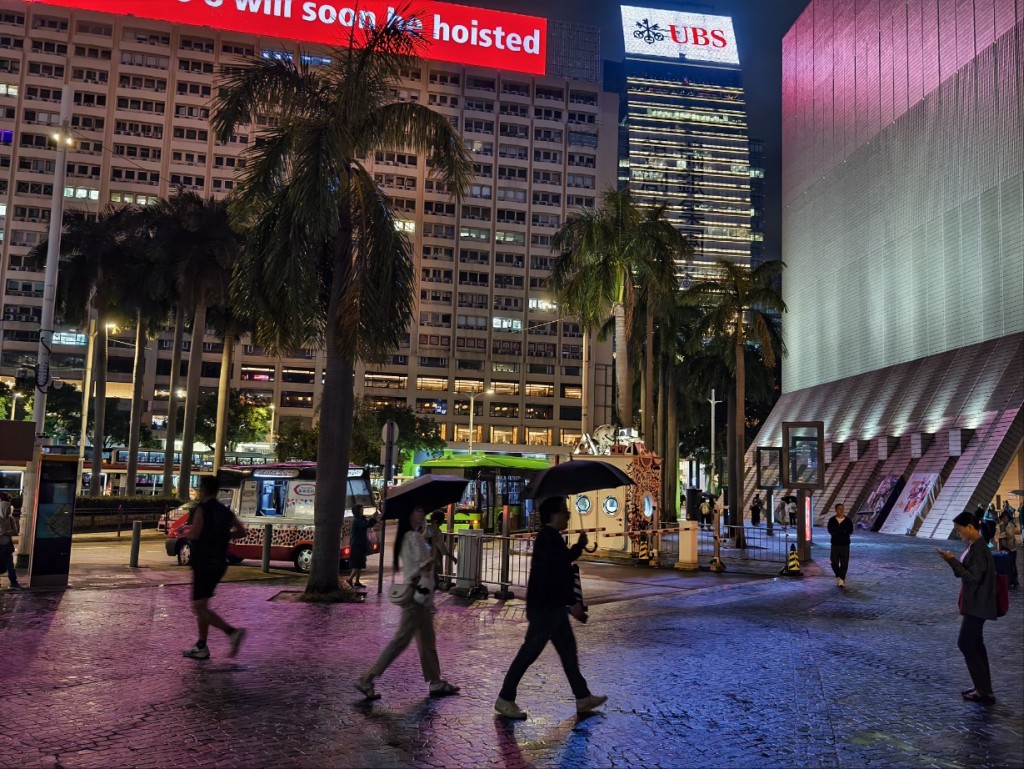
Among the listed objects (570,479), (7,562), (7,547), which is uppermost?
(570,479)

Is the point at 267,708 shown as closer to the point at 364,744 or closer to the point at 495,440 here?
the point at 364,744

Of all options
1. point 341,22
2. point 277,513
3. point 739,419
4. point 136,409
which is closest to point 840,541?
point 277,513

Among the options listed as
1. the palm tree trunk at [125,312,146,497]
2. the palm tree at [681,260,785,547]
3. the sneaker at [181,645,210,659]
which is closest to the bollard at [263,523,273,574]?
the sneaker at [181,645,210,659]

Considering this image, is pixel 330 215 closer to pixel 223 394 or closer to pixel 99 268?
pixel 223 394

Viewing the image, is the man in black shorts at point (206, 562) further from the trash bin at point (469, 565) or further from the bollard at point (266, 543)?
the bollard at point (266, 543)

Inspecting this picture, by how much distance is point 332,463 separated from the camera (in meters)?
14.5

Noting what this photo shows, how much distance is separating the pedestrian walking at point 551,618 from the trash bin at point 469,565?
7.90 metres

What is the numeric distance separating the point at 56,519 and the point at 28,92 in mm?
94807

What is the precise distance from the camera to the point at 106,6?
90.5m

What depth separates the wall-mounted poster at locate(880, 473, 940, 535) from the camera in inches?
1529

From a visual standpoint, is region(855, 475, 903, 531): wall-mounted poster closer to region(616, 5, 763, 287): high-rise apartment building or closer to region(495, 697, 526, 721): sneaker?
region(495, 697, 526, 721): sneaker

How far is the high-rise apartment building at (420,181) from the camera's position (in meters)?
92.1

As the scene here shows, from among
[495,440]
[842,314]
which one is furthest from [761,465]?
[495,440]

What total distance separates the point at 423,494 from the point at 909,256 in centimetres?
4676
